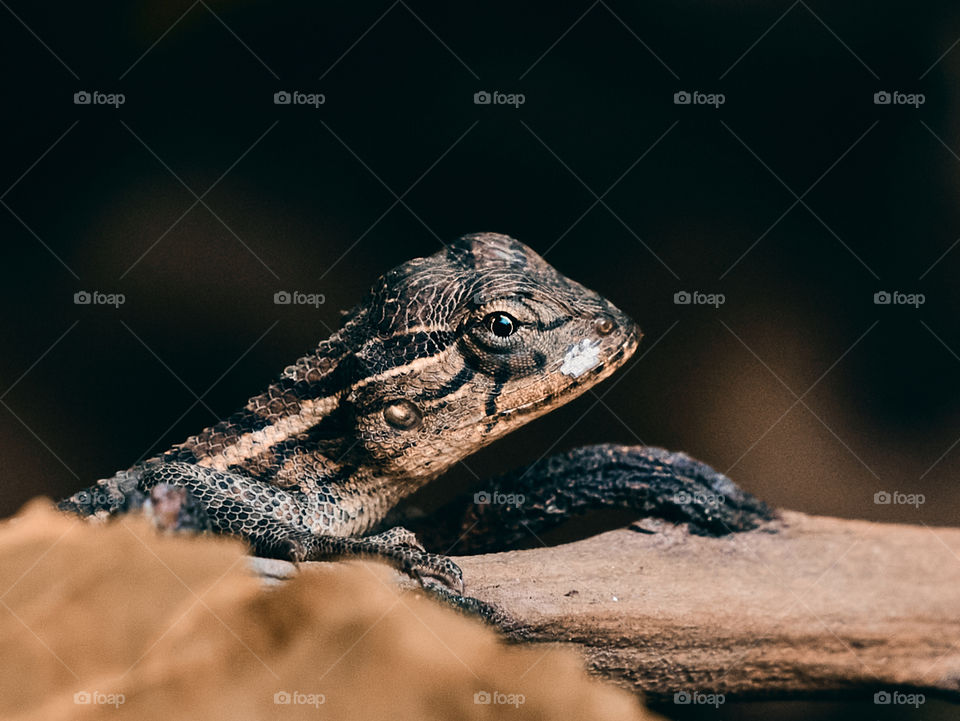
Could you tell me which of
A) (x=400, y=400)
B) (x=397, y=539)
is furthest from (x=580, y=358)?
(x=397, y=539)

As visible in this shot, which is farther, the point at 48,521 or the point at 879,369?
the point at 879,369

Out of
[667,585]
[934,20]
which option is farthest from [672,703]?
[934,20]

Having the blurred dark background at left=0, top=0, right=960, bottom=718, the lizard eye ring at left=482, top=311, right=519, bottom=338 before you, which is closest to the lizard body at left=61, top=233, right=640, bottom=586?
the lizard eye ring at left=482, top=311, right=519, bottom=338

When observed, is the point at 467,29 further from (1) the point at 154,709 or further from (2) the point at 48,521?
(1) the point at 154,709

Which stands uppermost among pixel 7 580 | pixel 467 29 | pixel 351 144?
pixel 467 29

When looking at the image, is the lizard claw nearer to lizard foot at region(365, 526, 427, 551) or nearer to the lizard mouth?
lizard foot at region(365, 526, 427, 551)

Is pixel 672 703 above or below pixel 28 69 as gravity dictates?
below

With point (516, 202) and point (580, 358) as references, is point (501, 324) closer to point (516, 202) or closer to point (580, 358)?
point (580, 358)
